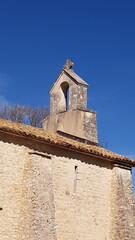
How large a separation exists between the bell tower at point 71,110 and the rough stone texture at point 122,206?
2758mm

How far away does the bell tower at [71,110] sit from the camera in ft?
62.3

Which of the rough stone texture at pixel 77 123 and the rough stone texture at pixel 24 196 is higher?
the rough stone texture at pixel 77 123

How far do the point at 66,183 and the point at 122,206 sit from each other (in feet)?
9.50

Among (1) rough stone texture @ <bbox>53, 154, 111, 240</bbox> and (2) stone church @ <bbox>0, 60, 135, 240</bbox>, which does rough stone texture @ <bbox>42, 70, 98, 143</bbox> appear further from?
(1) rough stone texture @ <bbox>53, 154, 111, 240</bbox>

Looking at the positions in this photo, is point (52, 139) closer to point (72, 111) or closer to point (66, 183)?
point (66, 183)

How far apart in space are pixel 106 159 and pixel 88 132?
2.74 m

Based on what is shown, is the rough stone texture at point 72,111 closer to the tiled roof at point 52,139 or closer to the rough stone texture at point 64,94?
the rough stone texture at point 64,94

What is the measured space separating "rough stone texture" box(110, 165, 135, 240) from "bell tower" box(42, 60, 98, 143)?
9.05 ft

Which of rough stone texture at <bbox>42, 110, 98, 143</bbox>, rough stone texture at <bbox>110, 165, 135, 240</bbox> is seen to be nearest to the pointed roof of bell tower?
rough stone texture at <bbox>42, 110, 98, 143</bbox>

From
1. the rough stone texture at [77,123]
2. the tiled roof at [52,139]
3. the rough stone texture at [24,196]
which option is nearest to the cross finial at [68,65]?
the rough stone texture at [77,123]

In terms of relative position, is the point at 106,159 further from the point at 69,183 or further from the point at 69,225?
the point at 69,225

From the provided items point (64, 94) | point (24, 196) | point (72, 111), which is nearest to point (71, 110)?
point (72, 111)

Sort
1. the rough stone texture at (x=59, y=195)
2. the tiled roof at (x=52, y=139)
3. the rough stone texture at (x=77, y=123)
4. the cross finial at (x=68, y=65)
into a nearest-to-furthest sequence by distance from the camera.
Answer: the rough stone texture at (x=59, y=195) → the tiled roof at (x=52, y=139) → the rough stone texture at (x=77, y=123) → the cross finial at (x=68, y=65)

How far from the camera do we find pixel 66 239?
14281 mm
